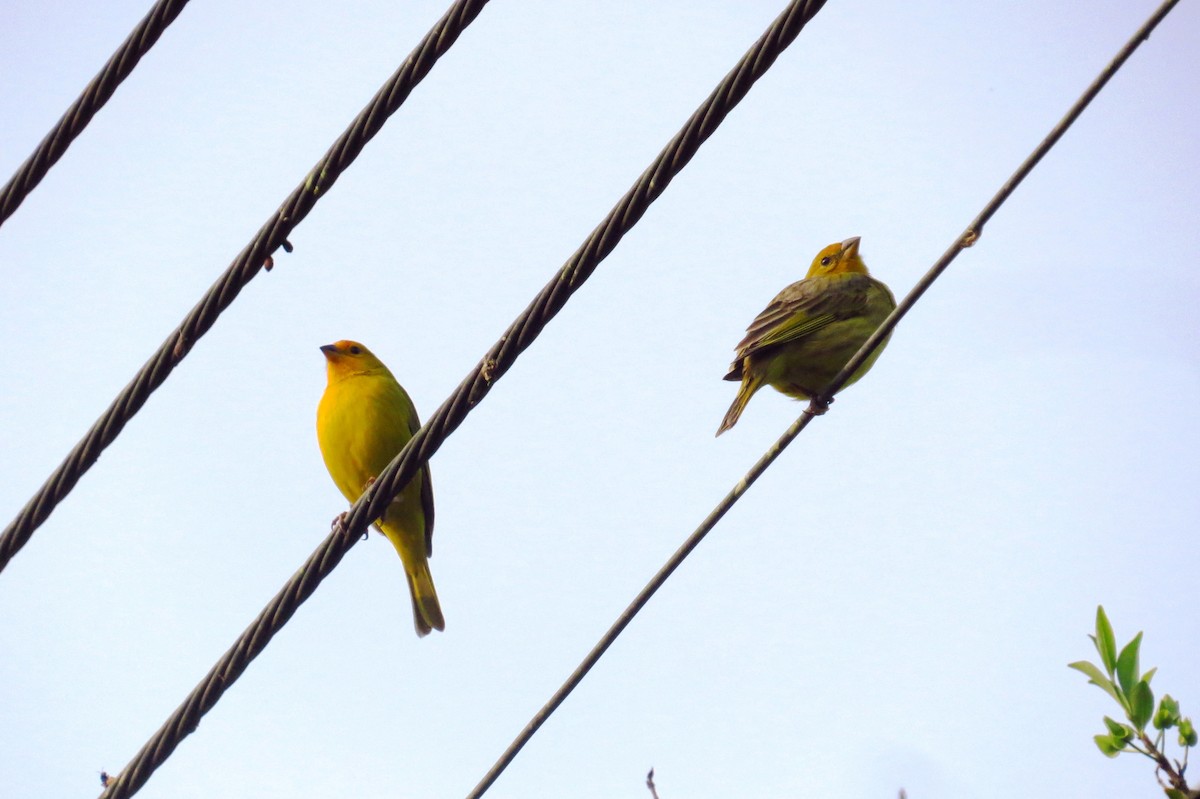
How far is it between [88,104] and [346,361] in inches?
173

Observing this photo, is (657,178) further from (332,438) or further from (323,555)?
(332,438)

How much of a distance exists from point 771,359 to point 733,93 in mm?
3279

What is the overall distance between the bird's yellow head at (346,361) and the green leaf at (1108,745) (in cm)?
560

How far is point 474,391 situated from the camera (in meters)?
3.82

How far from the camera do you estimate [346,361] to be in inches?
321

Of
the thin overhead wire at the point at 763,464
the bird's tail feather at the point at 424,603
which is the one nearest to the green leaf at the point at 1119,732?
the thin overhead wire at the point at 763,464

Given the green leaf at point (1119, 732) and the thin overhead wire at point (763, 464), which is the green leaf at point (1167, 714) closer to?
the green leaf at point (1119, 732)

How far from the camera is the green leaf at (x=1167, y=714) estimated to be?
3246mm

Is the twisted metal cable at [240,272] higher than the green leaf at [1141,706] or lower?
lower

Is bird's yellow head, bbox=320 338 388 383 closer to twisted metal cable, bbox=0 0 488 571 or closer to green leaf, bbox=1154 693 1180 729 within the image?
twisted metal cable, bbox=0 0 488 571

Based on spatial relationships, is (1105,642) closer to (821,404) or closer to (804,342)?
(821,404)

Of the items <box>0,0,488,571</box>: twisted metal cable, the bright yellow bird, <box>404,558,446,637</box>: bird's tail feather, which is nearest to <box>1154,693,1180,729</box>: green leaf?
<box>0,0,488,571</box>: twisted metal cable

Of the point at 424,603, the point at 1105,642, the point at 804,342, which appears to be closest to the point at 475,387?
the point at 1105,642

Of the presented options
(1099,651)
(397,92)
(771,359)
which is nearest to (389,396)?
(771,359)
